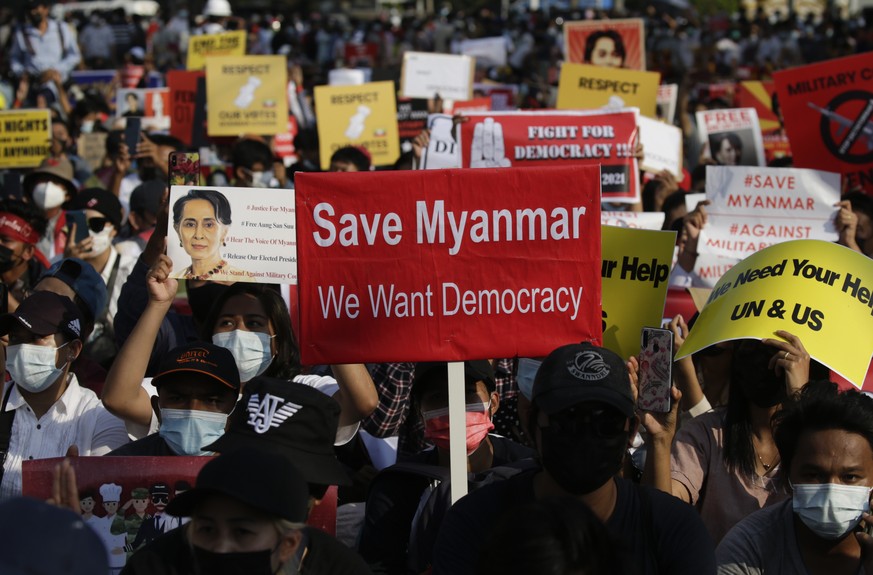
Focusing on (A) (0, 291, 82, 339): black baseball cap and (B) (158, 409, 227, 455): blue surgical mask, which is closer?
(B) (158, 409, 227, 455): blue surgical mask

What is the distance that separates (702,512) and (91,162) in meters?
10.3

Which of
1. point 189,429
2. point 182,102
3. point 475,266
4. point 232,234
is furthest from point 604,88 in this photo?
point 189,429

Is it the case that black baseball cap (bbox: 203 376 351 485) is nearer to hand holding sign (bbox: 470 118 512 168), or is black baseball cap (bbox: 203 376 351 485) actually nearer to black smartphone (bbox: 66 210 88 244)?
black smartphone (bbox: 66 210 88 244)

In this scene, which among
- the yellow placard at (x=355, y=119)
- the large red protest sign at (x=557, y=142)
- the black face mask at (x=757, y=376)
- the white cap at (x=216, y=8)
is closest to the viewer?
the black face mask at (x=757, y=376)

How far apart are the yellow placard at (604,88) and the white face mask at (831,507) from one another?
25.2ft

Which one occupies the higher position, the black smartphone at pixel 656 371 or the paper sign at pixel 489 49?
the paper sign at pixel 489 49

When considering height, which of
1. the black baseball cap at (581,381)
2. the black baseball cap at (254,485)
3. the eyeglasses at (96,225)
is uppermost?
the black baseball cap at (581,381)

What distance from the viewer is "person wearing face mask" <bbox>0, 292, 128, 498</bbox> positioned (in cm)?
469

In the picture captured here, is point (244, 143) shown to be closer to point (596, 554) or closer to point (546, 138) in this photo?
point (546, 138)

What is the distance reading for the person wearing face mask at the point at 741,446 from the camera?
4160 millimetres

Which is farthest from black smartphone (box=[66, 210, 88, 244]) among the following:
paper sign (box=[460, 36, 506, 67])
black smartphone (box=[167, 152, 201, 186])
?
paper sign (box=[460, 36, 506, 67])

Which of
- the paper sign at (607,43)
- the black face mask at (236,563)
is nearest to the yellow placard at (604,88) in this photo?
the paper sign at (607,43)

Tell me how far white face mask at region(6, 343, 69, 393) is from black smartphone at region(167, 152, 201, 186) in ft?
3.08

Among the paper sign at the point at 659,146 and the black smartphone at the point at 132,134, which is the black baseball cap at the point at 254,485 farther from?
the black smartphone at the point at 132,134
